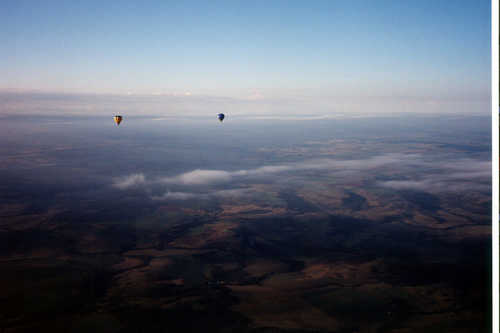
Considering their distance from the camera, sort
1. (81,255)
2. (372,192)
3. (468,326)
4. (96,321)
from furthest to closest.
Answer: (372,192) < (81,255) < (96,321) < (468,326)

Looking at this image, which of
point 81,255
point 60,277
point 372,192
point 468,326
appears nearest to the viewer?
point 468,326

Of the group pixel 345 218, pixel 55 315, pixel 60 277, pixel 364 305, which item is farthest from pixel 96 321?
pixel 345 218

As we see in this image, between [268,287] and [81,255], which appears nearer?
[268,287]

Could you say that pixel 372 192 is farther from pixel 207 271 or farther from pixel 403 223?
pixel 207 271

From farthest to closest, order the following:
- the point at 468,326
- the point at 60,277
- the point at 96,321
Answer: the point at 60,277, the point at 96,321, the point at 468,326

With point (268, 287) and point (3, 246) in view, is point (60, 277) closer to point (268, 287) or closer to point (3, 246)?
point (3, 246)

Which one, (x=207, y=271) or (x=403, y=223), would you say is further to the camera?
(x=403, y=223)

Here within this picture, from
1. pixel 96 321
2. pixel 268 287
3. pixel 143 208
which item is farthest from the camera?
pixel 143 208

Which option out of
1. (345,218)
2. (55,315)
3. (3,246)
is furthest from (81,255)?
(345,218)
